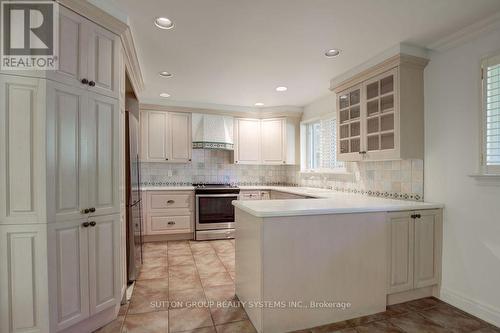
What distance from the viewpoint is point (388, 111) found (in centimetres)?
258

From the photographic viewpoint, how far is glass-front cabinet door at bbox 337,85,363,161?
9.83ft

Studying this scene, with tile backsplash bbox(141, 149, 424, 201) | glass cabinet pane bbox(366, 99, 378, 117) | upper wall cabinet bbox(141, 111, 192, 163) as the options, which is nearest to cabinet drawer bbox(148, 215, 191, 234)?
tile backsplash bbox(141, 149, 424, 201)

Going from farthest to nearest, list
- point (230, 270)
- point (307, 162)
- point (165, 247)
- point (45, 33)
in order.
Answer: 1. point (307, 162)
2. point (165, 247)
3. point (230, 270)
4. point (45, 33)

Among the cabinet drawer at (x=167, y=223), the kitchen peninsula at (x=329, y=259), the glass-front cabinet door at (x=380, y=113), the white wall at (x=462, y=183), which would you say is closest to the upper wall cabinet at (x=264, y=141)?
the cabinet drawer at (x=167, y=223)

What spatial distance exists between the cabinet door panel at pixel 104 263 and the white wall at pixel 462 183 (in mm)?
2827

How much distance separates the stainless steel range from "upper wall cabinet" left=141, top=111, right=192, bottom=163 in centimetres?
76

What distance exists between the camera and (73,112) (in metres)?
1.74

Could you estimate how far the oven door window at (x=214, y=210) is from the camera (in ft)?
14.2

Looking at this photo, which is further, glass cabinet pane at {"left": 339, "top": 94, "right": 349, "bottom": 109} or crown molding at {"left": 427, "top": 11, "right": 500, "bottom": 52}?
glass cabinet pane at {"left": 339, "top": 94, "right": 349, "bottom": 109}

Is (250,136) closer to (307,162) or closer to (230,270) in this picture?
(307,162)

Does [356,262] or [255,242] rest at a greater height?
[255,242]

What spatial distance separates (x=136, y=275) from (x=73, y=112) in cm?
187

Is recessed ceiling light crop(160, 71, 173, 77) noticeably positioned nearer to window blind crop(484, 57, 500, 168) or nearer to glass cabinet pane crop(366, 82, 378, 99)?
glass cabinet pane crop(366, 82, 378, 99)

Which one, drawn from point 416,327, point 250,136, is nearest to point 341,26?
point 416,327
